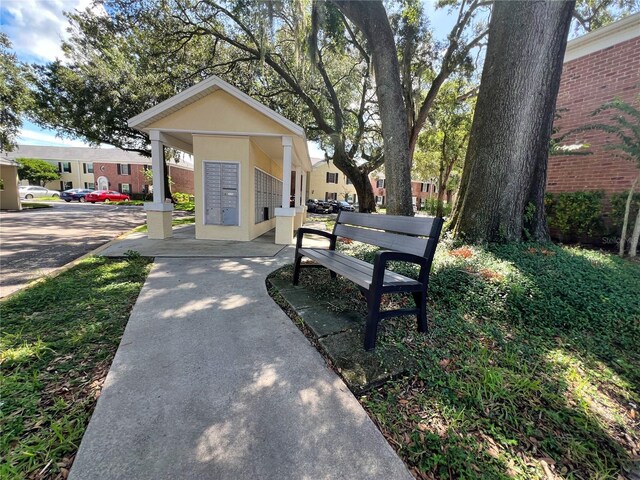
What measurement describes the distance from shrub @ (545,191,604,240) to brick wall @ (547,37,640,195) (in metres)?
0.52

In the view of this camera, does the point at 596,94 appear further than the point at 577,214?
Yes

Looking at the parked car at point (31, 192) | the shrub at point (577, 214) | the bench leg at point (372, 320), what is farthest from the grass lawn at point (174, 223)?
the parked car at point (31, 192)

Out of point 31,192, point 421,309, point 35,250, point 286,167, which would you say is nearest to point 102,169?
point 31,192

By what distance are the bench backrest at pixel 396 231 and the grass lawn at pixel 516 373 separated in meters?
0.73

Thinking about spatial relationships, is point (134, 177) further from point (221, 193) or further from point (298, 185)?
point (221, 193)

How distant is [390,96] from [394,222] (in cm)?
366

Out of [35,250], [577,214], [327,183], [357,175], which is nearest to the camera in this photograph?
[35,250]

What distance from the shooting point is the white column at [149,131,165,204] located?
6.89 meters

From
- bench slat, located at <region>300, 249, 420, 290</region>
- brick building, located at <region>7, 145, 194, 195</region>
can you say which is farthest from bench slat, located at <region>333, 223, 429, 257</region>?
brick building, located at <region>7, 145, 194, 195</region>

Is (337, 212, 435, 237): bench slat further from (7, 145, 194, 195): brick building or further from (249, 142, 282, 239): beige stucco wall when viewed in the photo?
(7, 145, 194, 195): brick building

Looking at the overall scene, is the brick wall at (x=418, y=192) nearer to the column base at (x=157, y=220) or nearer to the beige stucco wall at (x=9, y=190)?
the beige stucco wall at (x=9, y=190)

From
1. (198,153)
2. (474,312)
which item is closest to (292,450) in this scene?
(474,312)

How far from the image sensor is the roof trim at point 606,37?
19.2ft

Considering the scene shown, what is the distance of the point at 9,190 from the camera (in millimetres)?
13695
